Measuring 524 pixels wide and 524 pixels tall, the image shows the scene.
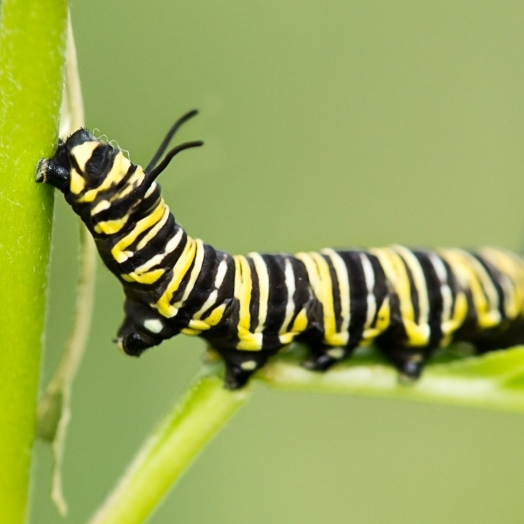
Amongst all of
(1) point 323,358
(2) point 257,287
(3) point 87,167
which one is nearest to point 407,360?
(1) point 323,358

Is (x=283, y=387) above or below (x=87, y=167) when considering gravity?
below

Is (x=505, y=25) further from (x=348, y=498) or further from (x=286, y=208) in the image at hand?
(x=348, y=498)

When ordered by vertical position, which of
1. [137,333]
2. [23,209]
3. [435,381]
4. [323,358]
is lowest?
[435,381]

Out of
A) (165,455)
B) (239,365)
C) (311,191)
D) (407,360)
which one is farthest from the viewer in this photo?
(311,191)

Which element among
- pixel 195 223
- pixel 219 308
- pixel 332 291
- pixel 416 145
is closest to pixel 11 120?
pixel 219 308

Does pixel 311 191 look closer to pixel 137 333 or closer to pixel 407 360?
pixel 407 360
